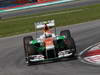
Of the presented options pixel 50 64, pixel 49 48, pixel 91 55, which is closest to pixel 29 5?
pixel 49 48

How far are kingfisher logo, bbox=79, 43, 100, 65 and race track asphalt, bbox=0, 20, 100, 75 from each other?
350 mm

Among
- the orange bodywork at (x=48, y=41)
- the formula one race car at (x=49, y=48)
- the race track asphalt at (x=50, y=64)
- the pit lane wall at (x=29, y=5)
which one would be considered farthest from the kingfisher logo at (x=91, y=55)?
the pit lane wall at (x=29, y=5)

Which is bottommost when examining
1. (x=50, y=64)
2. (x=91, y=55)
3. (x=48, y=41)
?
(x=50, y=64)

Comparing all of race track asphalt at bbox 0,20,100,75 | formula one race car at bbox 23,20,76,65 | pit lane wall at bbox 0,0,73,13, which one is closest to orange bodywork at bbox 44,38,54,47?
formula one race car at bbox 23,20,76,65

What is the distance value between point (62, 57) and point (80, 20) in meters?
11.2

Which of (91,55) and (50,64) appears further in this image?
(91,55)

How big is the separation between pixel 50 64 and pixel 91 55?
1759 millimetres

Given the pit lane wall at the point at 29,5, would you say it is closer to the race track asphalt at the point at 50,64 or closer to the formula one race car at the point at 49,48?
the race track asphalt at the point at 50,64

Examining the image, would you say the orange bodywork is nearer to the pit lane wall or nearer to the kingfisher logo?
the kingfisher logo

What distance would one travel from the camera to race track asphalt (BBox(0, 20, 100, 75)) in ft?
35.4

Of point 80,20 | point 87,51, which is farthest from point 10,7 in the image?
point 87,51

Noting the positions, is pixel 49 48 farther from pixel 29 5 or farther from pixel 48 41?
pixel 29 5

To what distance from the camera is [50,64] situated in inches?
473

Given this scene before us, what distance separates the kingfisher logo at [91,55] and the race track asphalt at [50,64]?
1.15 ft
